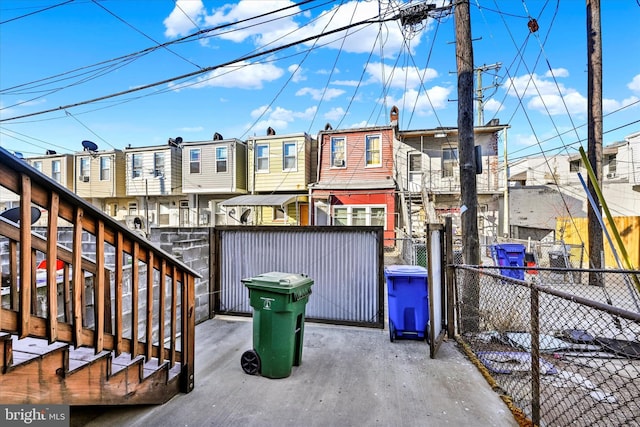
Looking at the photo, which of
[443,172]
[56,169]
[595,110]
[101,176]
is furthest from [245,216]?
[595,110]

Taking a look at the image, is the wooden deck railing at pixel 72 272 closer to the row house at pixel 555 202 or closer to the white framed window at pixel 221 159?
the white framed window at pixel 221 159

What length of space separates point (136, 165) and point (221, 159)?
528 centimetres

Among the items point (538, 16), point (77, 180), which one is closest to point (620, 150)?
point (538, 16)

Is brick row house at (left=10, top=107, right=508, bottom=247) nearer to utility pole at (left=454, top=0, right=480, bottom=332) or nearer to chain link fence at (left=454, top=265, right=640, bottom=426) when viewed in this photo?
utility pole at (left=454, top=0, right=480, bottom=332)

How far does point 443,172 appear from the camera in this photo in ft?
47.8

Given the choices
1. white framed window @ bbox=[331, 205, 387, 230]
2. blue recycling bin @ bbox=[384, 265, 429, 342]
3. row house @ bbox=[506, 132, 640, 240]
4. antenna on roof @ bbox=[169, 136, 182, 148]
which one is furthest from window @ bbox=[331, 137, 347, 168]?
blue recycling bin @ bbox=[384, 265, 429, 342]

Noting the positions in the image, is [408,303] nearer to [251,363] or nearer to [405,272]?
[405,272]

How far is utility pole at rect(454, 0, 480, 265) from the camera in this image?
14.5 feet

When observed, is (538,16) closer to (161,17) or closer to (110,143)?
(161,17)

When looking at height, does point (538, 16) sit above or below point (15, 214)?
above

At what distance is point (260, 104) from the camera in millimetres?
11359

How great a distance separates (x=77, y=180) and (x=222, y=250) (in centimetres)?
1817

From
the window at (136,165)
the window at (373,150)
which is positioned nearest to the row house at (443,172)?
the window at (373,150)

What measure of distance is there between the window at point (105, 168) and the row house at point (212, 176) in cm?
473
